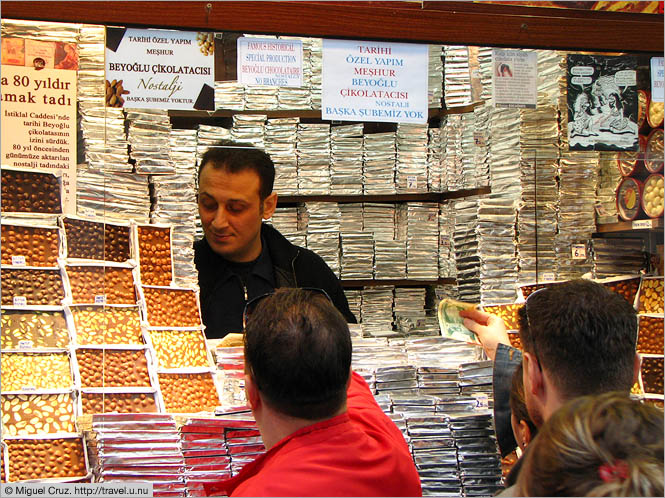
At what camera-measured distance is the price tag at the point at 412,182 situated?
3373 mm

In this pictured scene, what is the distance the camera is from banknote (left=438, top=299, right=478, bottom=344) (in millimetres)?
3258

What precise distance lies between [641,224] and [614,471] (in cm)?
252

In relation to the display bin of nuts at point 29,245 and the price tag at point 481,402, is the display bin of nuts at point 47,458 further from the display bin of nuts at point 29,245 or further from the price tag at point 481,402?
the price tag at point 481,402

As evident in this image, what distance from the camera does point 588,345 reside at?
1.94 m

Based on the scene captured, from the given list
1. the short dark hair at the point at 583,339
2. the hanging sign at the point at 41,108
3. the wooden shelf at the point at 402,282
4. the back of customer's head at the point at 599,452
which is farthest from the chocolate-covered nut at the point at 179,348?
the back of customer's head at the point at 599,452

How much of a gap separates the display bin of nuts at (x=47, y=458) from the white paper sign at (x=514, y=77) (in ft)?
6.88

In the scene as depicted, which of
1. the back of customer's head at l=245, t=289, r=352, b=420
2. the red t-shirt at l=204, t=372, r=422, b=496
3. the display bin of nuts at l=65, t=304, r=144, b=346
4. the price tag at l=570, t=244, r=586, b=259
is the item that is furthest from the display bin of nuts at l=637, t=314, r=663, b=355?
the display bin of nuts at l=65, t=304, r=144, b=346

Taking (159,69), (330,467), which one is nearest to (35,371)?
(159,69)

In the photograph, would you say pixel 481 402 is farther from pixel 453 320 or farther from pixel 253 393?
pixel 253 393

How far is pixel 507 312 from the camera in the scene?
3.32m

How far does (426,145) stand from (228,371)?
4.03 feet

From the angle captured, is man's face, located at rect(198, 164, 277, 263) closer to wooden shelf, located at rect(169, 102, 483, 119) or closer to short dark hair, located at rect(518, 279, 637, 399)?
wooden shelf, located at rect(169, 102, 483, 119)

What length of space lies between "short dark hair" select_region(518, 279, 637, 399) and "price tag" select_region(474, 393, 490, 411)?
3.60 feet

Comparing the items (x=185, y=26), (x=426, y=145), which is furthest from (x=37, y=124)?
(x=426, y=145)
